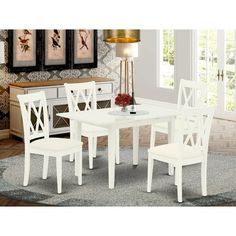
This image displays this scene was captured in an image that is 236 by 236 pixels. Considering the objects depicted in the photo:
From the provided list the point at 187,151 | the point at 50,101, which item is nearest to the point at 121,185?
the point at 187,151

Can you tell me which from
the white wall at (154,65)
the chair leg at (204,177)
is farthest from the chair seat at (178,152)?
the white wall at (154,65)

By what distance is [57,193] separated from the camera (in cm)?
492

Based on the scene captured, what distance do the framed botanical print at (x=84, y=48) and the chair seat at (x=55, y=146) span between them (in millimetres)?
Result: 3112

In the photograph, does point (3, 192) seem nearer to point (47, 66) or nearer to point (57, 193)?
point (57, 193)

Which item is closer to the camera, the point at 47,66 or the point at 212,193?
the point at 212,193

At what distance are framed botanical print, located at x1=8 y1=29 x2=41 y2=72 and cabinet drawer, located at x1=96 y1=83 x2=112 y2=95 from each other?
943 millimetres

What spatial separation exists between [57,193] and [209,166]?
75.5 inches

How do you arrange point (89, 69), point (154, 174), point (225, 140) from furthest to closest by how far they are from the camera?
1. point (89, 69)
2. point (225, 140)
3. point (154, 174)

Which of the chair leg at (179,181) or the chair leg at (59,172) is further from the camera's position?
the chair leg at (59,172)

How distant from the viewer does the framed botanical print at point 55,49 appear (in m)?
7.71

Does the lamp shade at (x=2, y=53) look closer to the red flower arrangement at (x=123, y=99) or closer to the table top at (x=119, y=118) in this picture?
the table top at (x=119, y=118)

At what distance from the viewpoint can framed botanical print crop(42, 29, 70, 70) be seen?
25.3 ft
